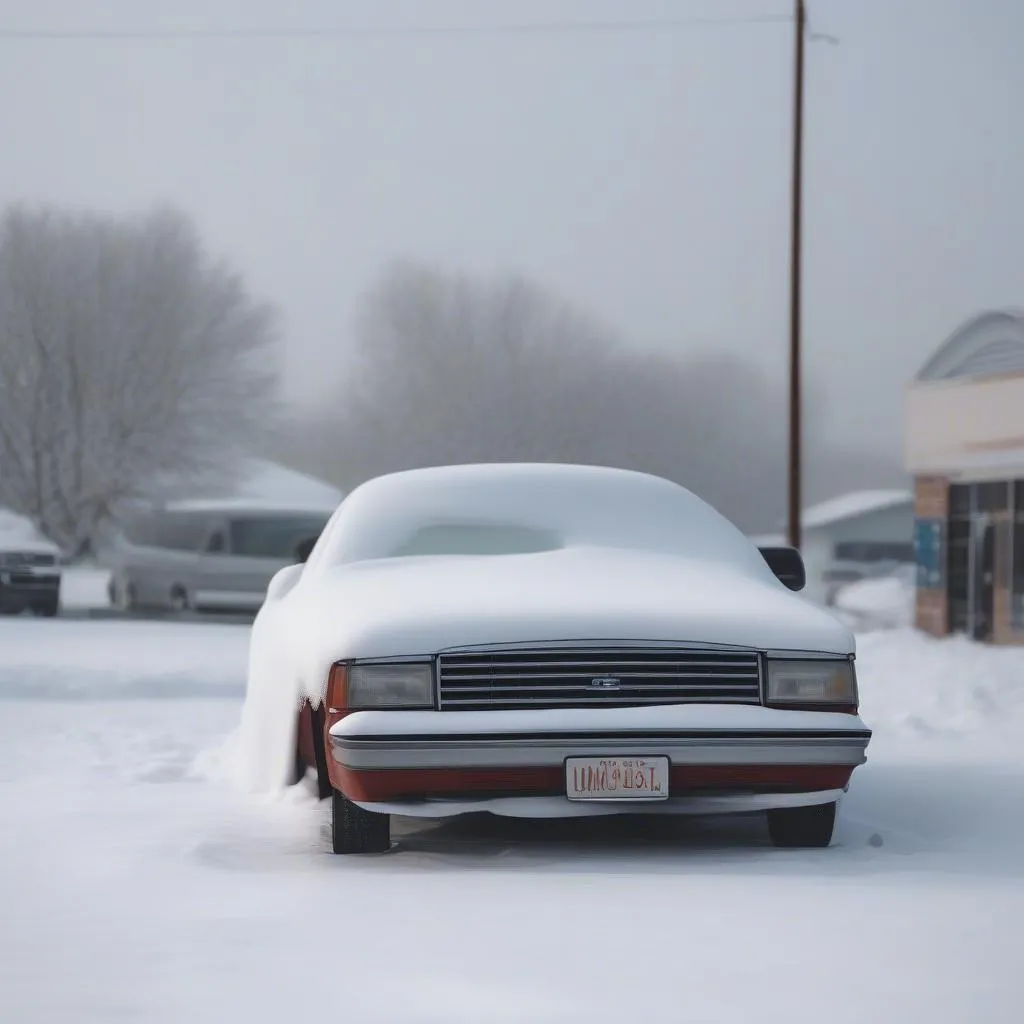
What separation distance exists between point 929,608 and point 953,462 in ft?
6.62

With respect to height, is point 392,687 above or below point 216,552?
above

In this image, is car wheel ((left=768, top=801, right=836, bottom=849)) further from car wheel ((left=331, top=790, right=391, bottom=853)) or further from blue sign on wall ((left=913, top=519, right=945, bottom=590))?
blue sign on wall ((left=913, top=519, right=945, bottom=590))

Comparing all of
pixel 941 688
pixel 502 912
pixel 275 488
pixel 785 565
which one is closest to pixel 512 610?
pixel 502 912

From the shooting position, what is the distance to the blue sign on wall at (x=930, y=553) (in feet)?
79.5

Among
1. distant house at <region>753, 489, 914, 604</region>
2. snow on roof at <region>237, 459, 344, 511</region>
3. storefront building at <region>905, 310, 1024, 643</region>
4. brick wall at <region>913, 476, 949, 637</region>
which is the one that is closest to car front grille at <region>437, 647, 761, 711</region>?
storefront building at <region>905, 310, 1024, 643</region>

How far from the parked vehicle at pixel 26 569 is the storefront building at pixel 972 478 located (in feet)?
43.3

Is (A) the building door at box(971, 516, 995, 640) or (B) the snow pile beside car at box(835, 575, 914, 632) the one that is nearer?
(A) the building door at box(971, 516, 995, 640)

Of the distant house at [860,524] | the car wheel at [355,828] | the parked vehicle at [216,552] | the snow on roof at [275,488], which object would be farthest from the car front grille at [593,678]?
the distant house at [860,524]

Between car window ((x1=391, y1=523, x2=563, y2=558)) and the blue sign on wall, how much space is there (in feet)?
57.0

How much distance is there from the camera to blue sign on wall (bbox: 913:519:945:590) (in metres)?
24.2

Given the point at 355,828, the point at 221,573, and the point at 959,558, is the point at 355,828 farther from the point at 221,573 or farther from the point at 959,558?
the point at 221,573

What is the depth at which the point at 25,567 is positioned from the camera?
28844 mm

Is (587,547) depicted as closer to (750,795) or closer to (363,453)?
(750,795)

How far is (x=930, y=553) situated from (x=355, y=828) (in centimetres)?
1905
